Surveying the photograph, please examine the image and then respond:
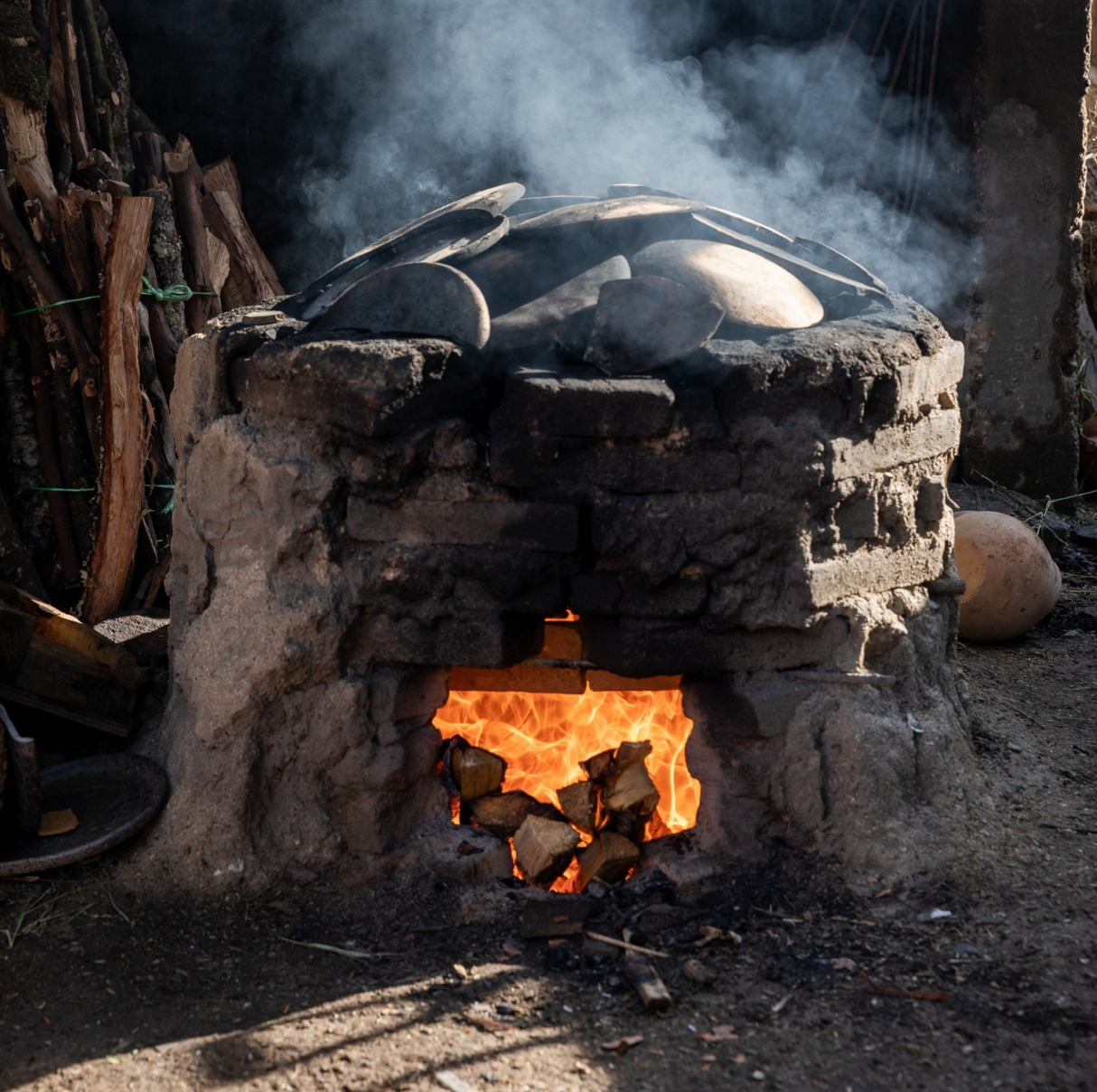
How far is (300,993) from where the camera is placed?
280 centimetres

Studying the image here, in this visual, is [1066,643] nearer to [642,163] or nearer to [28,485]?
[642,163]

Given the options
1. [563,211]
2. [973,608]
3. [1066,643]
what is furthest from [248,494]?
[1066,643]

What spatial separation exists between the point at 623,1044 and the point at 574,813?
3.17 ft

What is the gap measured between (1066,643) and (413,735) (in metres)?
3.19

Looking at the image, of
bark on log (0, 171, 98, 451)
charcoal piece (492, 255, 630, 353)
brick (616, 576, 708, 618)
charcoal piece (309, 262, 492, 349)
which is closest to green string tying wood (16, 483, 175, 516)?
bark on log (0, 171, 98, 451)

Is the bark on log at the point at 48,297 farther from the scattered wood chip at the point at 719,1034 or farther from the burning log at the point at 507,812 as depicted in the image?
the scattered wood chip at the point at 719,1034

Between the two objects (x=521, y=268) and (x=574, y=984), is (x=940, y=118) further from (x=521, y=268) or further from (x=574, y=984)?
(x=574, y=984)

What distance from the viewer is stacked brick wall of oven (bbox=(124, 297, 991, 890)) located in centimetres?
307

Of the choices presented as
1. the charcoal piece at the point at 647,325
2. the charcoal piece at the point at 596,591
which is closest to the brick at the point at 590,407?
the charcoal piece at the point at 647,325

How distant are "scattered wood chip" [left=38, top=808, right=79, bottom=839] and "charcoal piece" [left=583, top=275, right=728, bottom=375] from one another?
1930 millimetres

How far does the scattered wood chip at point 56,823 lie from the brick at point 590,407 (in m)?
1.68

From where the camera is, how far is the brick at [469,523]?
3.08 m

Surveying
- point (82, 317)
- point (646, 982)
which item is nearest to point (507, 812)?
point (646, 982)

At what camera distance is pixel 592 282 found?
352 centimetres
